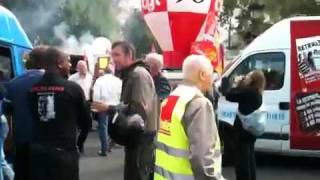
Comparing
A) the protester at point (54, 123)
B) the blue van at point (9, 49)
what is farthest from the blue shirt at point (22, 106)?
the blue van at point (9, 49)

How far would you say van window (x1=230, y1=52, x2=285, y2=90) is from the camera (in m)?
10.6

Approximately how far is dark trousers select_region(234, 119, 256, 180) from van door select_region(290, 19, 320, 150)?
2.39 metres

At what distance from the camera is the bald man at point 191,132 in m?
4.39

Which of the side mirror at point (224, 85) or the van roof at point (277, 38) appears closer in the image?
the side mirror at point (224, 85)

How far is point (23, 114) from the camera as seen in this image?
5.99 m

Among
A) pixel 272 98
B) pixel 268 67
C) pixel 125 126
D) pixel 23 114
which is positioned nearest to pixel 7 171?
pixel 23 114

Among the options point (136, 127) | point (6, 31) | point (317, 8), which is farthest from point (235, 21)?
point (136, 127)

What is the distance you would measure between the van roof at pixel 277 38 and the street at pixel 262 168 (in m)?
1.93

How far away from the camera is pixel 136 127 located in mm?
5707

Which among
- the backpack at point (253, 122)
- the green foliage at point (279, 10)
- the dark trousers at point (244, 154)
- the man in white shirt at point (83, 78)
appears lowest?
the dark trousers at point (244, 154)

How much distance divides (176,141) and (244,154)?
358cm

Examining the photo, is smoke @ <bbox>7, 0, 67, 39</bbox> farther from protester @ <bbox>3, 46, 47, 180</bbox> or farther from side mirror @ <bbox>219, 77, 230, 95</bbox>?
protester @ <bbox>3, 46, 47, 180</bbox>

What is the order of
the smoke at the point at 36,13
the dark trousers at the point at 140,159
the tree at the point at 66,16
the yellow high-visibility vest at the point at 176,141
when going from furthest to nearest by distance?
the tree at the point at 66,16 < the smoke at the point at 36,13 < the dark trousers at the point at 140,159 < the yellow high-visibility vest at the point at 176,141

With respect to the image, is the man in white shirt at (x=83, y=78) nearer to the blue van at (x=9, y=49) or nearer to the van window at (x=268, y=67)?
the van window at (x=268, y=67)
